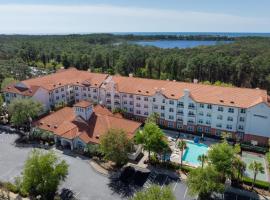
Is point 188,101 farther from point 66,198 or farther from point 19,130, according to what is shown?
point 19,130

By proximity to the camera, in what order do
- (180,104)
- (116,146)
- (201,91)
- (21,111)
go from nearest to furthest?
(116,146) → (21,111) → (180,104) → (201,91)

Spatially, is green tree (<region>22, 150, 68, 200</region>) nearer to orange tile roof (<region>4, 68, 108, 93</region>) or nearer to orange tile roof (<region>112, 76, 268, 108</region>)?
orange tile roof (<region>112, 76, 268, 108</region>)

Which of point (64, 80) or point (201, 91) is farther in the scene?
point (64, 80)

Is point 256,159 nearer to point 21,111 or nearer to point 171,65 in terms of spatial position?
point 21,111

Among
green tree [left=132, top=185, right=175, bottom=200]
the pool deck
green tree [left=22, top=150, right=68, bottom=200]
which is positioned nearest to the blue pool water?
the pool deck

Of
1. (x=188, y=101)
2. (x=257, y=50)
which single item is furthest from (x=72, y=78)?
(x=257, y=50)

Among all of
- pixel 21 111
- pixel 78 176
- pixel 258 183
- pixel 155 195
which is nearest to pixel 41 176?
pixel 78 176

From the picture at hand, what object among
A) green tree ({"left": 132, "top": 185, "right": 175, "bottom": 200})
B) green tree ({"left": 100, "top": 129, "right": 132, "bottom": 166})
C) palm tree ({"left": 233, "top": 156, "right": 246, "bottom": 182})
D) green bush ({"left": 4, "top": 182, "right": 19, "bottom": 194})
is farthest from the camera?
green tree ({"left": 100, "top": 129, "right": 132, "bottom": 166})
